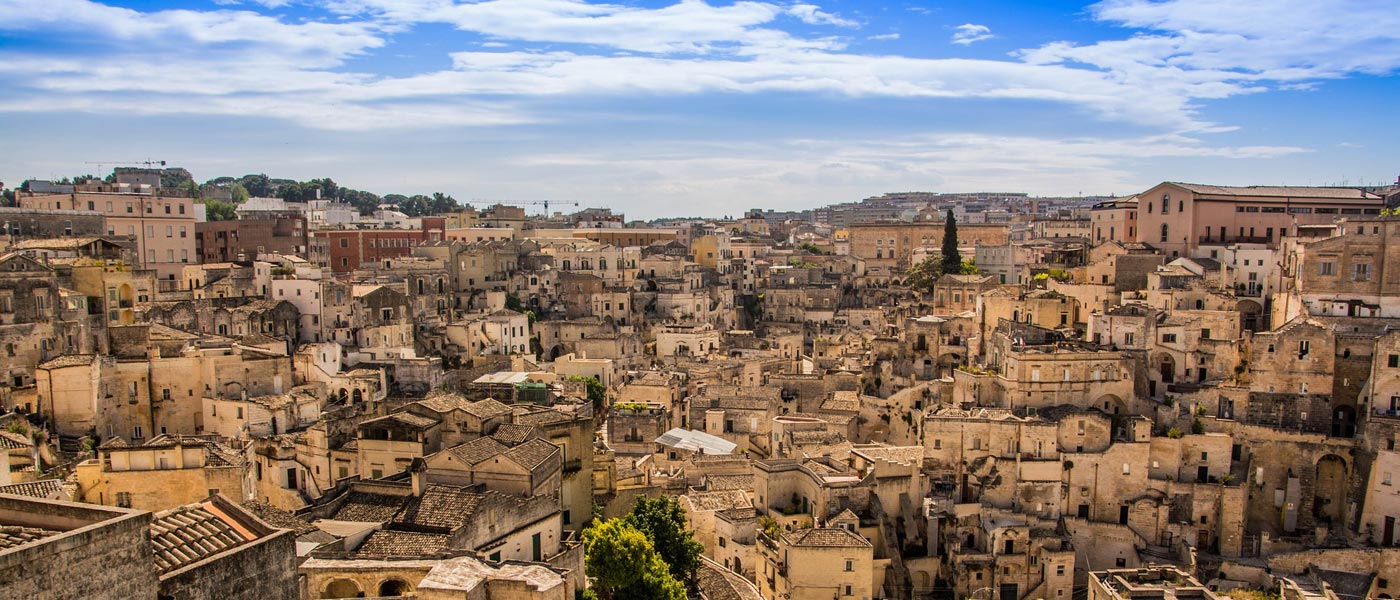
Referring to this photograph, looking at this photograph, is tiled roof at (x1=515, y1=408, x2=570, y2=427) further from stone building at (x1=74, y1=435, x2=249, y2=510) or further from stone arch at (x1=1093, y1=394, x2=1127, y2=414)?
stone arch at (x1=1093, y1=394, x2=1127, y2=414)

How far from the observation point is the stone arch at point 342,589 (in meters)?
18.4

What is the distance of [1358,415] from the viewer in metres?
35.5

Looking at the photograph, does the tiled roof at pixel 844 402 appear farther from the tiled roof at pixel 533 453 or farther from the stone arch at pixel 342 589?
the stone arch at pixel 342 589

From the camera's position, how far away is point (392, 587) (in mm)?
18562

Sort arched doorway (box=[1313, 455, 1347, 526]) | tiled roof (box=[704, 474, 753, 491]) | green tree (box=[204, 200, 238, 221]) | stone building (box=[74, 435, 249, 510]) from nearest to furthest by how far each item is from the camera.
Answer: stone building (box=[74, 435, 249, 510]), tiled roof (box=[704, 474, 753, 491]), arched doorway (box=[1313, 455, 1347, 526]), green tree (box=[204, 200, 238, 221])

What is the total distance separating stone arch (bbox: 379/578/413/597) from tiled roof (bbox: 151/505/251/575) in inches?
270

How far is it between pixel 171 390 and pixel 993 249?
51501mm

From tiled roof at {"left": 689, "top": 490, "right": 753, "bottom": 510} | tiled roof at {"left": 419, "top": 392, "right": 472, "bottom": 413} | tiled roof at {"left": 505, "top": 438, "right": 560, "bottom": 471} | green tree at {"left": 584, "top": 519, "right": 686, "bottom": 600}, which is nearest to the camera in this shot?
tiled roof at {"left": 505, "top": 438, "right": 560, "bottom": 471}

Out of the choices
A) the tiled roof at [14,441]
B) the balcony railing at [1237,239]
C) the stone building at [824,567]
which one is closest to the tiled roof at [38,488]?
the tiled roof at [14,441]

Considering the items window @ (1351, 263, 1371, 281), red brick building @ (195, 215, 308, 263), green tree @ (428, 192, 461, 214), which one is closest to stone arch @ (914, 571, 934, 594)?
window @ (1351, 263, 1371, 281)

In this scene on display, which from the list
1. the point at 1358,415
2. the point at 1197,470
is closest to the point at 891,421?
the point at 1197,470

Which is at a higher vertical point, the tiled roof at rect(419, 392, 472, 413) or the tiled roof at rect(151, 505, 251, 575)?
the tiled roof at rect(151, 505, 251, 575)

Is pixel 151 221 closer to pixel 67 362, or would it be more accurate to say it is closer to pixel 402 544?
pixel 67 362

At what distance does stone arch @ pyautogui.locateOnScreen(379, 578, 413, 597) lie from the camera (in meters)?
18.4
